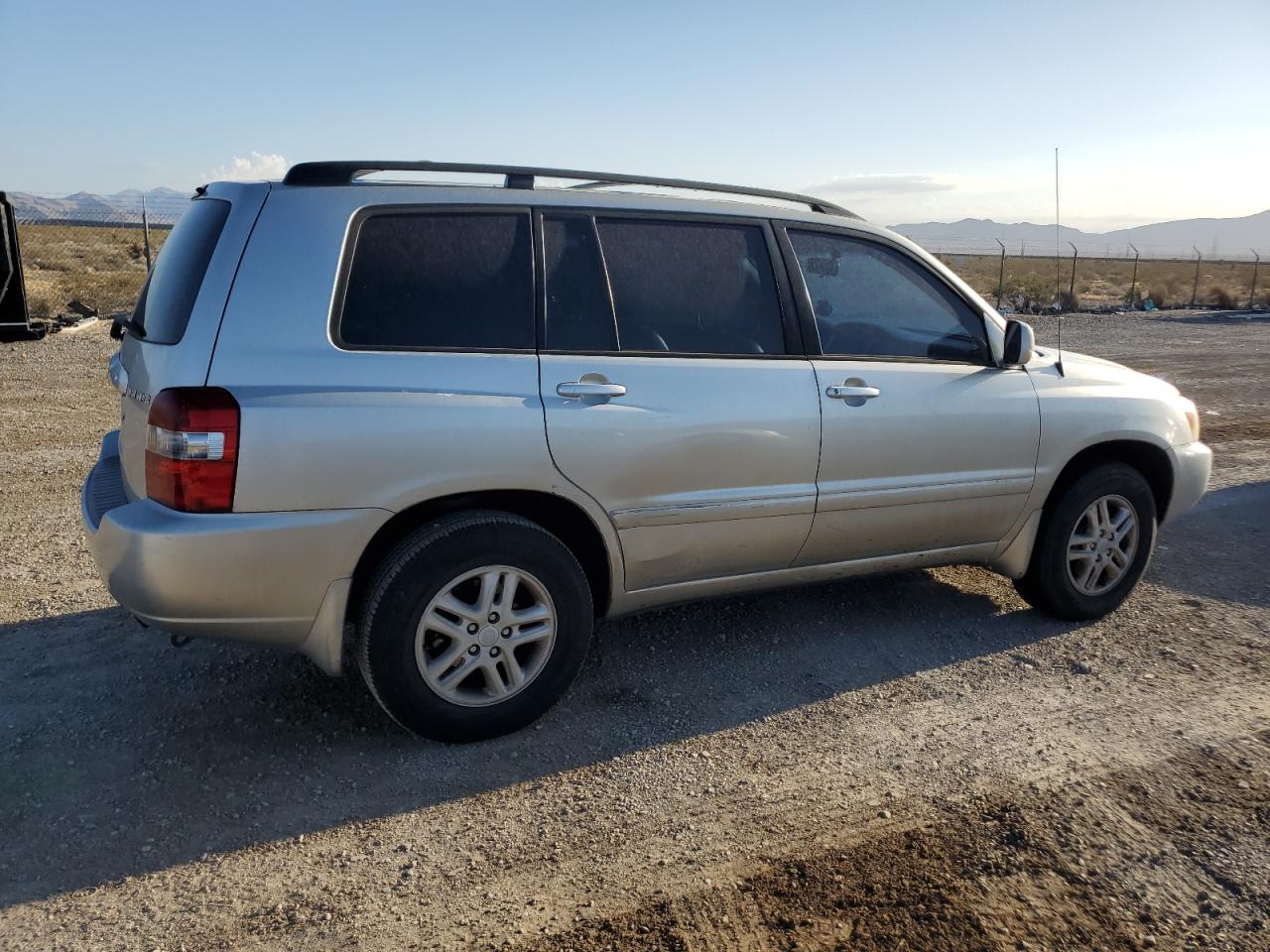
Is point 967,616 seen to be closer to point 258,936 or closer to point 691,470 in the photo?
point 691,470

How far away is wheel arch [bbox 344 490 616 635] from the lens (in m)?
3.40

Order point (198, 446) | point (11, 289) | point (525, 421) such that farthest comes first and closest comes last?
1. point (11, 289)
2. point (525, 421)
3. point (198, 446)

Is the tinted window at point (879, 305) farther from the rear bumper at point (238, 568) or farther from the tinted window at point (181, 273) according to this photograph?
the tinted window at point (181, 273)

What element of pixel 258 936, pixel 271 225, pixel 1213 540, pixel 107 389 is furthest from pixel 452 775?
pixel 107 389

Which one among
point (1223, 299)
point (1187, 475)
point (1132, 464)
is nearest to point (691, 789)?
point (1132, 464)

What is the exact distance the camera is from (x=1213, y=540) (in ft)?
20.2

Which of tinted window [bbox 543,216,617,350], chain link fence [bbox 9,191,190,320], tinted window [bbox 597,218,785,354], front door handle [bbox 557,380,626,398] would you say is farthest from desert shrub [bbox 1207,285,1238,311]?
front door handle [bbox 557,380,626,398]

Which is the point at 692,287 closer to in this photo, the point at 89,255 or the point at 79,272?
the point at 79,272

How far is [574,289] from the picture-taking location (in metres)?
3.68

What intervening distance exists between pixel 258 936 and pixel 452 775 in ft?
2.89

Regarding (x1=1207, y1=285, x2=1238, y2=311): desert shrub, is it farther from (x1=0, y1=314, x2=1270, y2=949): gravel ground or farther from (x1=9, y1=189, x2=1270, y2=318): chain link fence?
(x1=0, y1=314, x2=1270, y2=949): gravel ground

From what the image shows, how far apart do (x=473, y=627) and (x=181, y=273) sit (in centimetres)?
154

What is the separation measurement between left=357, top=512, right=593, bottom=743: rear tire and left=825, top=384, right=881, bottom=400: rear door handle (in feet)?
4.04

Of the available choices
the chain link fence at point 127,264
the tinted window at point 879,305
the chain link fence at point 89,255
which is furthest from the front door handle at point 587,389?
the chain link fence at point 89,255
